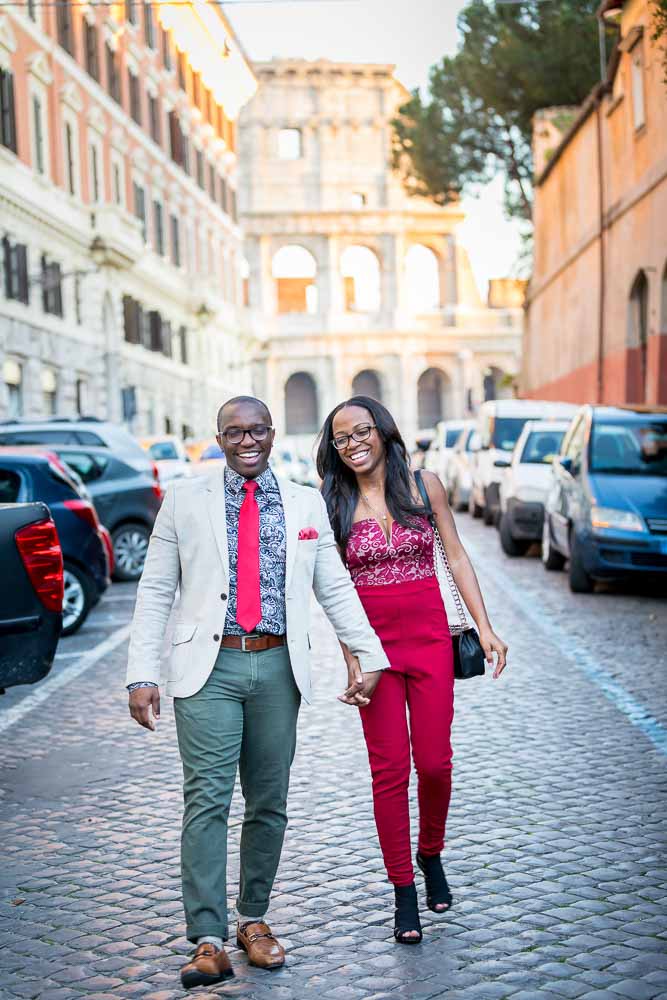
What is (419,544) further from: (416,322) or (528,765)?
(416,322)

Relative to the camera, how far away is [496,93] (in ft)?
125

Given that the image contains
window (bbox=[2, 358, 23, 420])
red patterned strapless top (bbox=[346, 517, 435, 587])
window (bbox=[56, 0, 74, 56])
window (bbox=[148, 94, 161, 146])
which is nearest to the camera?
red patterned strapless top (bbox=[346, 517, 435, 587])

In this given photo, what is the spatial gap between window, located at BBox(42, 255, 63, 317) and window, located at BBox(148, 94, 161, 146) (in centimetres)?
1254

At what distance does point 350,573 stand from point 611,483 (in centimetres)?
896

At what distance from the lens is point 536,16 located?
35250mm

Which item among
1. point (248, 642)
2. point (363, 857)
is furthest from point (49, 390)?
point (248, 642)

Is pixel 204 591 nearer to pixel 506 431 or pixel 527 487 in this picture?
pixel 527 487

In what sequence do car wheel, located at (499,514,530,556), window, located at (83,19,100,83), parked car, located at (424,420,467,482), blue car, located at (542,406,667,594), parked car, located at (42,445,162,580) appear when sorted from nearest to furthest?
blue car, located at (542,406,667,594) < parked car, located at (42,445,162,580) < car wheel, located at (499,514,530,556) < parked car, located at (424,420,467,482) < window, located at (83,19,100,83)

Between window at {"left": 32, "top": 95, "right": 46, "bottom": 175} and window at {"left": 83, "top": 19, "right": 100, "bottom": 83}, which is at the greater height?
window at {"left": 83, "top": 19, "right": 100, "bottom": 83}

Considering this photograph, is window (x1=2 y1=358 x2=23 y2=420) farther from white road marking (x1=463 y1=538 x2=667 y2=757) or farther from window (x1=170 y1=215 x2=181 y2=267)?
white road marking (x1=463 y1=538 x2=667 y2=757)

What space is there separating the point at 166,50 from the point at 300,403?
35192 millimetres

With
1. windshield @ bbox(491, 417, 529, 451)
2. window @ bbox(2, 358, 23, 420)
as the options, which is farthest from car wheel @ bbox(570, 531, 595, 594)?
window @ bbox(2, 358, 23, 420)

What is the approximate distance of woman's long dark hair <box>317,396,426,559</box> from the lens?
4527 mm

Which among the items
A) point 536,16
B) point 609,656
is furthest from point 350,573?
point 536,16
